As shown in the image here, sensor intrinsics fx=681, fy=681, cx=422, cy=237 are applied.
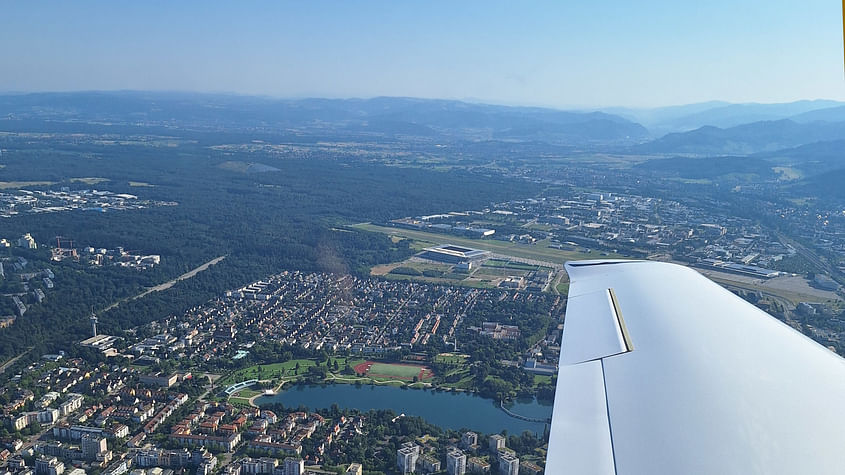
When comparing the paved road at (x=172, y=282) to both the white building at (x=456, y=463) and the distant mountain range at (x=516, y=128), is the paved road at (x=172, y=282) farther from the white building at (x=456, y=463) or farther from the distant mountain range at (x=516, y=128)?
the distant mountain range at (x=516, y=128)

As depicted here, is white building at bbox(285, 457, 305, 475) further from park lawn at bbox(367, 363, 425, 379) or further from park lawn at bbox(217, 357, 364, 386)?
park lawn at bbox(367, 363, 425, 379)

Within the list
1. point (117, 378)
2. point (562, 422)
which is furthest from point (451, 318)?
point (562, 422)

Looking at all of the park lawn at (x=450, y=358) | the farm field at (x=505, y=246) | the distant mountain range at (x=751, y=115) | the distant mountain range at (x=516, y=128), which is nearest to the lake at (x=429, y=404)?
the park lawn at (x=450, y=358)

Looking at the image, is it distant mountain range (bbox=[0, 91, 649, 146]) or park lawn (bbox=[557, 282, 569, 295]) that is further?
distant mountain range (bbox=[0, 91, 649, 146])

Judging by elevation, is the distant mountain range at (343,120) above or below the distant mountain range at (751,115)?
below

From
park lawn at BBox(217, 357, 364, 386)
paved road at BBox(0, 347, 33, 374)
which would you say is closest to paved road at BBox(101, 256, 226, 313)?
paved road at BBox(0, 347, 33, 374)

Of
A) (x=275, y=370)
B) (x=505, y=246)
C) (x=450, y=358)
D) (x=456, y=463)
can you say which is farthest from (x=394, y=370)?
(x=505, y=246)

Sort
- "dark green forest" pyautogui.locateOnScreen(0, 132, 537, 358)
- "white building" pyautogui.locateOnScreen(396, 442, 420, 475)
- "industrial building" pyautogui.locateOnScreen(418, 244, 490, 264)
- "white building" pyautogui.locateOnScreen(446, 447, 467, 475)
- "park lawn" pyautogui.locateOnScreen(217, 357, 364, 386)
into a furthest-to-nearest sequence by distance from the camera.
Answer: "industrial building" pyautogui.locateOnScreen(418, 244, 490, 264), "dark green forest" pyautogui.locateOnScreen(0, 132, 537, 358), "park lawn" pyautogui.locateOnScreen(217, 357, 364, 386), "white building" pyautogui.locateOnScreen(396, 442, 420, 475), "white building" pyautogui.locateOnScreen(446, 447, 467, 475)

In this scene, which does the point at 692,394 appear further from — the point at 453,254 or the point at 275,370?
the point at 453,254

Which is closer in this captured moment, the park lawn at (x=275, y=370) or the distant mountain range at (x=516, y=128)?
the park lawn at (x=275, y=370)
